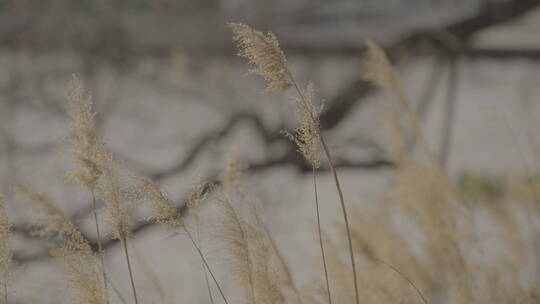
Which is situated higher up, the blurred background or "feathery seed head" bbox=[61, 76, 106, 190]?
the blurred background

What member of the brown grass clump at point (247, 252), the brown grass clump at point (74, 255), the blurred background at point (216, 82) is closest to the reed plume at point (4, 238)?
the brown grass clump at point (74, 255)

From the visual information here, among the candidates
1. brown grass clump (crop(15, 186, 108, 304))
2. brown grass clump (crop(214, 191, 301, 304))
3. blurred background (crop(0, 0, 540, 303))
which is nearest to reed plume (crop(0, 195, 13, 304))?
brown grass clump (crop(15, 186, 108, 304))

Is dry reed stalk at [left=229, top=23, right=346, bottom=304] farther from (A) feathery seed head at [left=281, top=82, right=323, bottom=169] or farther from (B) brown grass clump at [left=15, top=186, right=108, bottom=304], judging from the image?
(B) brown grass clump at [left=15, top=186, right=108, bottom=304]

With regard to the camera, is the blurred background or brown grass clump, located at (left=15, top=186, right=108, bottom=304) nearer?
brown grass clump, located at (left=15, top=186, right=108, bottom=304)

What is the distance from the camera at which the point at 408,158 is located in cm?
98

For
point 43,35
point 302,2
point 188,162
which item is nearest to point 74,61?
point 43,35

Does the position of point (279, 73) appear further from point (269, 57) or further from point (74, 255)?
point (74, 255)

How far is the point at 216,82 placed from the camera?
254 centimetres

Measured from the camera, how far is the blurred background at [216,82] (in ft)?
7.22

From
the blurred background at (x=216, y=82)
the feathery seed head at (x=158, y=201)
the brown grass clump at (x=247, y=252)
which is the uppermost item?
the blurred background at (x=216, y=82)

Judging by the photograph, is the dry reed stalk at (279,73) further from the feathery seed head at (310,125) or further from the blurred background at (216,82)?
the blurred background at (216,82)

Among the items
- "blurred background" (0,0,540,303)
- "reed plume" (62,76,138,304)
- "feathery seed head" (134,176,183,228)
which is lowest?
"feathery seed head" (134,176,183,228)

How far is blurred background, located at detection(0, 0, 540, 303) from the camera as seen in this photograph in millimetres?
2199

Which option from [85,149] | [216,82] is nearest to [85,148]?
[85,149]
